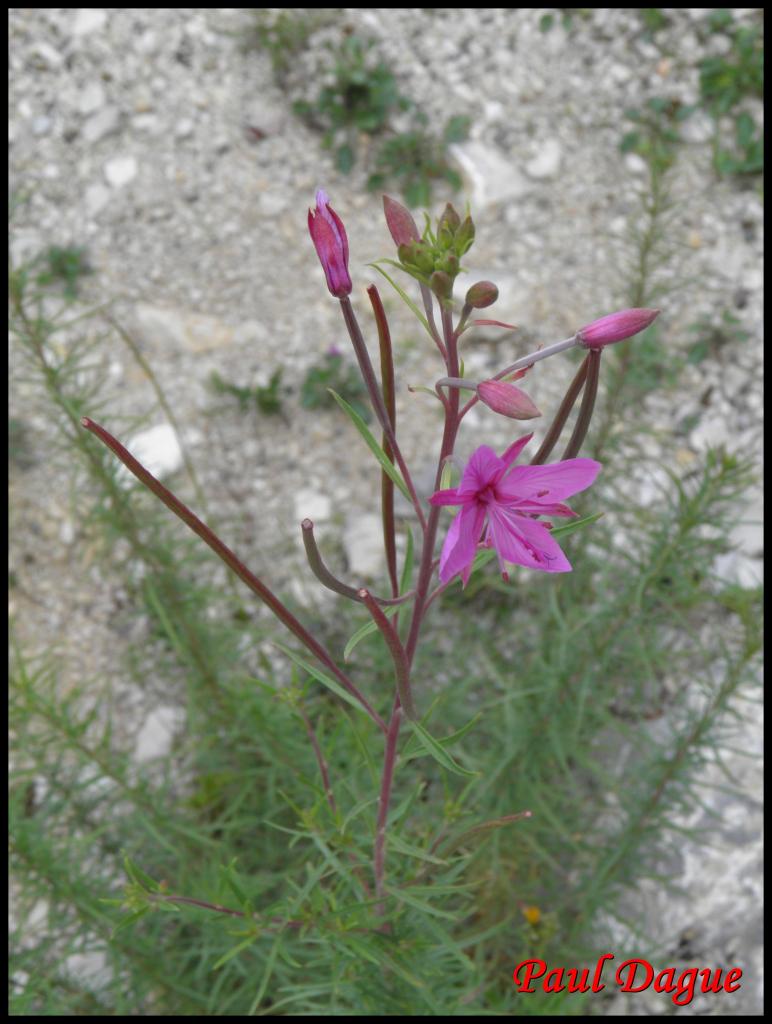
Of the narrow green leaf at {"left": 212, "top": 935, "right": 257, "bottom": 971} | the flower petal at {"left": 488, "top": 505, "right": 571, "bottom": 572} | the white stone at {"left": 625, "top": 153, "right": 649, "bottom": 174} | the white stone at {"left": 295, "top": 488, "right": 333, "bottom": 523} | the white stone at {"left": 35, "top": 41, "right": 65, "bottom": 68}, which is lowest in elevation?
the narrow green leaf at {"left": 212, "top": 935, "right": 257, "bottom": 971}

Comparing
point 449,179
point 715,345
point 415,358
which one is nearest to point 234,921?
point 415,358

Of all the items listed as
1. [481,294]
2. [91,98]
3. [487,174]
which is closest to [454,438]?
[481,294]

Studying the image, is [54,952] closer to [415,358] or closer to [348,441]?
[348,441]

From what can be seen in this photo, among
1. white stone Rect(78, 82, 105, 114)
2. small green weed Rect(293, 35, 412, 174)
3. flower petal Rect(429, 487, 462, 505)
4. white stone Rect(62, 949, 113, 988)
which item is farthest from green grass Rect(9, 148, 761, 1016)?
white stone Rect(78, 82, 105, 114)

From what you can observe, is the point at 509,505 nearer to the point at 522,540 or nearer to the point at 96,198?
the point at 522,540

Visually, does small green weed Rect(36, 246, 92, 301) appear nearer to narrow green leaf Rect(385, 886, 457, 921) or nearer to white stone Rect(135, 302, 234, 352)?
white stone Rect(135, 302, 234, 352)

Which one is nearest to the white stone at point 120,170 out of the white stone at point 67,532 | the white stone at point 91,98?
the white stone at point 91,98
